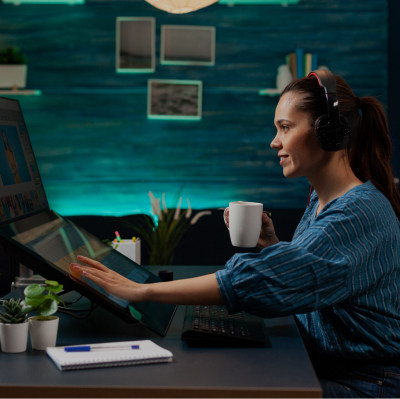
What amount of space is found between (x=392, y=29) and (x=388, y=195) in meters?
3.04

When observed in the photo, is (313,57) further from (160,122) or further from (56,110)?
(56,110)

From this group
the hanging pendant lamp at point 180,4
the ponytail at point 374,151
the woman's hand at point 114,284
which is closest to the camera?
the woman's hand at point 114,284

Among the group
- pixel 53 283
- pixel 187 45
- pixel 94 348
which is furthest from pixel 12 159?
pixel 187 45

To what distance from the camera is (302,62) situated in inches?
137

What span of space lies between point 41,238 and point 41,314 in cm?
19

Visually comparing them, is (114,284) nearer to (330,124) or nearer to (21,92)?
(330,124)

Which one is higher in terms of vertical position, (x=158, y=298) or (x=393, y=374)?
(x=158, y=298)

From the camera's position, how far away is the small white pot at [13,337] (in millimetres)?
738

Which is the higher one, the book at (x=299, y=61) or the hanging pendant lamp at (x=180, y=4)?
the book at (x=299, y=61)

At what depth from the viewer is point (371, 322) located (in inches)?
33.9

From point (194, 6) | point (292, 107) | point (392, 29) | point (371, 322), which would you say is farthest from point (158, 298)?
point (392, 29)

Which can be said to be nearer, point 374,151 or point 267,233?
point 374,151

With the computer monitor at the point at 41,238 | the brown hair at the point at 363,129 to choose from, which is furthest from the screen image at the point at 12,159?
the brown hair at the point at 363,129

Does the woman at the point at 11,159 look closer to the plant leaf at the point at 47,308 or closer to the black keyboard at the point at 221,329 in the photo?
the plant leaf at the point at 47,308
